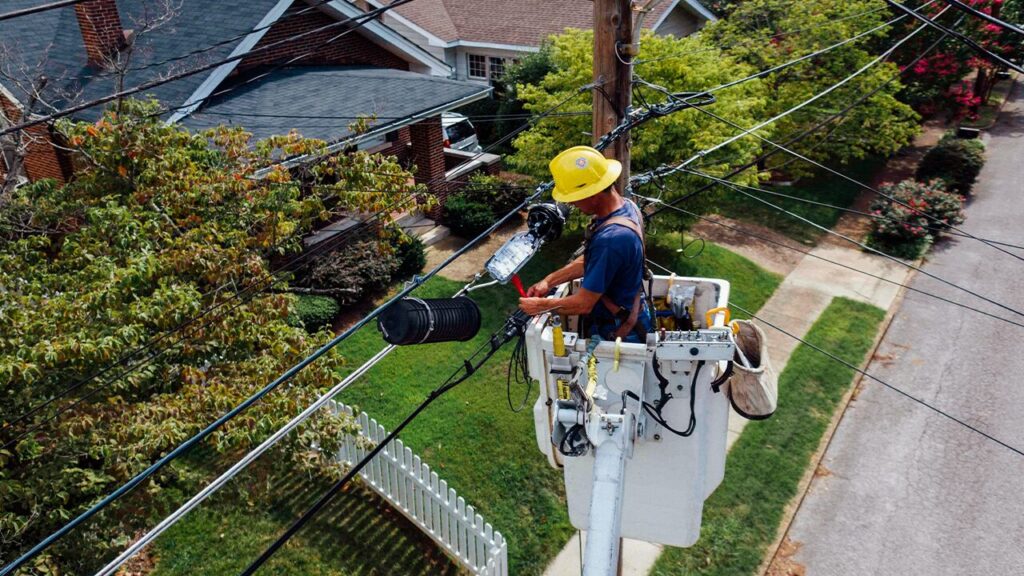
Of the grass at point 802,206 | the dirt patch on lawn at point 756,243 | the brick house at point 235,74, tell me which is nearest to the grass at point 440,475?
the brick house at point 235,74

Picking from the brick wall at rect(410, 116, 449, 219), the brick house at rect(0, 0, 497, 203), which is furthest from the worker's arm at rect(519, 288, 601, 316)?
the brick wall at rect(410, 116, 449, 219)

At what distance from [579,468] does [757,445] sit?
24.3ft

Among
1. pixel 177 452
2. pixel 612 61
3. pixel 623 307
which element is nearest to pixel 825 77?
pixel 612 61

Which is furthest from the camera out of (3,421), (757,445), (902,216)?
(902,216)

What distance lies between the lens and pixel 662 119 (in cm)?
1394

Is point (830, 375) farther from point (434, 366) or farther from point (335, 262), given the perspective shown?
point (335, 262)

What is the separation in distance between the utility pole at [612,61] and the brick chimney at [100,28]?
11.2 m

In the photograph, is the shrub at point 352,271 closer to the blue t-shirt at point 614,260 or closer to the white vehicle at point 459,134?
the white vehicle at point 459,134

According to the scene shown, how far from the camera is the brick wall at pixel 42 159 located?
48.7 ft

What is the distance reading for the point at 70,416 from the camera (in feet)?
23.0

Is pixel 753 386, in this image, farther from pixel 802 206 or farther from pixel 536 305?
pixel 802 206

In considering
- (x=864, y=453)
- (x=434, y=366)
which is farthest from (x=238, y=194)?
(x=864, y=453)

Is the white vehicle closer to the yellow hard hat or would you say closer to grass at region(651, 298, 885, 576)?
grass at region(651, 298, 885, 576)

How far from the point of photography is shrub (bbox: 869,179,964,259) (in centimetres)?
1773
